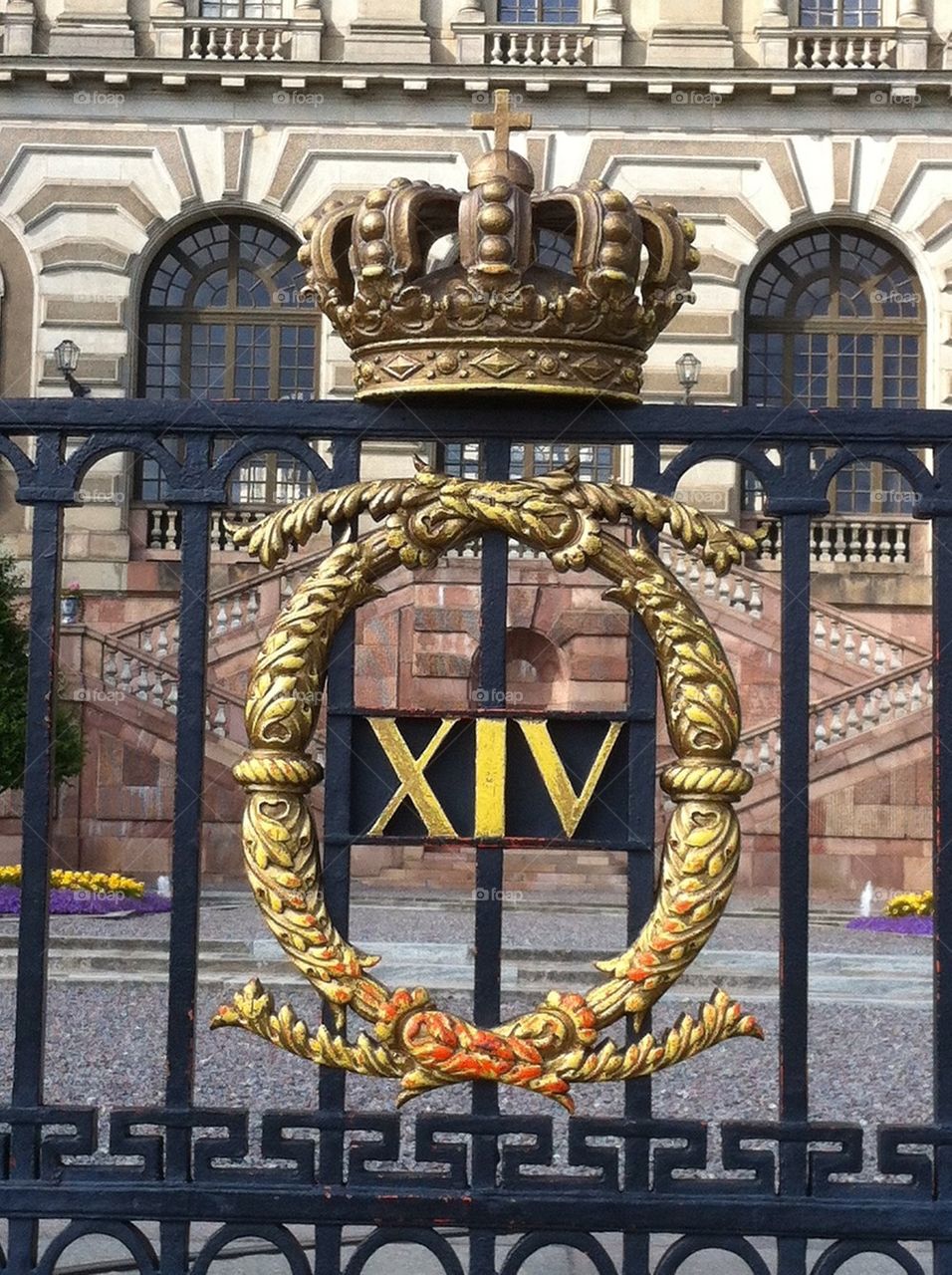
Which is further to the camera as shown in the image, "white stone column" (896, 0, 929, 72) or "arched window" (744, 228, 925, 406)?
"arched window" (744, 228, 925, 406)

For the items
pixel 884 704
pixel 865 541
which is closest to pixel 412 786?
pixel 884 704

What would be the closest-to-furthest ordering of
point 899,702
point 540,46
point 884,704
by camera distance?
point 899,702, point 884,704, point 540,46

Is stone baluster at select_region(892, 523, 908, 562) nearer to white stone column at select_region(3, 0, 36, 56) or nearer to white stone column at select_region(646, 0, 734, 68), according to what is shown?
white stone column at select_region(646, 0, 734, 68)

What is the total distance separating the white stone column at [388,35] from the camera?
3016cm

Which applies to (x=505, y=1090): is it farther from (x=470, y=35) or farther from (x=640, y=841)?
(x=470, y=35)

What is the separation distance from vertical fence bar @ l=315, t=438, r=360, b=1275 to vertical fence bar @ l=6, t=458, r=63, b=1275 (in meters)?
0.84

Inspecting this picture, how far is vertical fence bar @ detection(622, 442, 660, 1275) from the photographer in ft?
18.4

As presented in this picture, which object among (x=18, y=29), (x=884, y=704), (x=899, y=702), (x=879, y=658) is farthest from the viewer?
(x=18, y=29)

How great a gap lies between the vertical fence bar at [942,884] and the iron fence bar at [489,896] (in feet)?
4.26

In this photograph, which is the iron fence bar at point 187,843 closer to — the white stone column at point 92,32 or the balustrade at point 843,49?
the white stone column at point 92,32

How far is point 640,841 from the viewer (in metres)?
5.61

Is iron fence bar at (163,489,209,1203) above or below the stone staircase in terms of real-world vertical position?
below

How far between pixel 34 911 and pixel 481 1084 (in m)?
1.44

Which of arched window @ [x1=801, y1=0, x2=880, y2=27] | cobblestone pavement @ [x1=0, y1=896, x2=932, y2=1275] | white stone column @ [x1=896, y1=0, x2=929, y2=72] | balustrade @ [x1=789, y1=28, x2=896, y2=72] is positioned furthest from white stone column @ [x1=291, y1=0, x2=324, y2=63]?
cobblestone pavement @ [x1=0, y1=896, x2=932, y2=1275]
